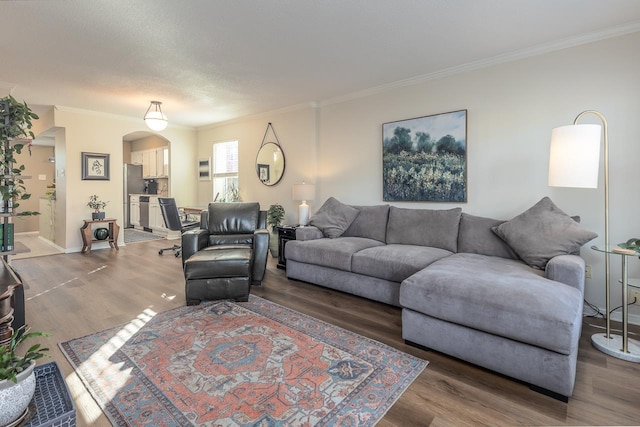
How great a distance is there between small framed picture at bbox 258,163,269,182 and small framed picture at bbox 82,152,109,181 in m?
2.79

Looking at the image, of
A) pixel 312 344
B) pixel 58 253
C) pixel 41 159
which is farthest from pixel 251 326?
pixel 41 159

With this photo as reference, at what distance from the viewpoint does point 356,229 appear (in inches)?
161

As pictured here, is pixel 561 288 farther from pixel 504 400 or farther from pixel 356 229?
pixel 356 229

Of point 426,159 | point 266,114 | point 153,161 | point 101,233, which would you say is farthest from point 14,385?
point 153,161

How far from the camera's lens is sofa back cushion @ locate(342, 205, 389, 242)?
3.91 metres

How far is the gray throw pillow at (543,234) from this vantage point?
7.98ft

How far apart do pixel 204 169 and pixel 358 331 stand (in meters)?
5.63

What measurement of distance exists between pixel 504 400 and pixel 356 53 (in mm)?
3034

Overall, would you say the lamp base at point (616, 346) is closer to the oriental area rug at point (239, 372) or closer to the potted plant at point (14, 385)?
Result: the oriental area rug at point (239, 372)

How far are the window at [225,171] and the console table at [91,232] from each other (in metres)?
1.88

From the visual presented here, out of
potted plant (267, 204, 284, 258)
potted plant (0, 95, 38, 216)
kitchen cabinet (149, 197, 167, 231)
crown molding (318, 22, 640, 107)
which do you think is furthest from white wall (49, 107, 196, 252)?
crown molding (318, 22, 640, 107)

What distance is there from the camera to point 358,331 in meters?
2.52

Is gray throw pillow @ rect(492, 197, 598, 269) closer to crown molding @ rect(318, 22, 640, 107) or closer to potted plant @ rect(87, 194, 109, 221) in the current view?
crown molding @ rect(318, 22, 640, 107)

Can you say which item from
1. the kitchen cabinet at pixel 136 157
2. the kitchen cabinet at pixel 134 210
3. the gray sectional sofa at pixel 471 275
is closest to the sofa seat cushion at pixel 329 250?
the gray sectional sofa at pixel 471 275
